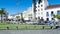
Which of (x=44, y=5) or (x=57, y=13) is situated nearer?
(x=57, y=13)

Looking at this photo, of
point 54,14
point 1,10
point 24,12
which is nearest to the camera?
point 54,14

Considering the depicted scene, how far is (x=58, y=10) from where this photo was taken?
8700 cm

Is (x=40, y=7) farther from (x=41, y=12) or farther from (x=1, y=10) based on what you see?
(x=1, y=10)

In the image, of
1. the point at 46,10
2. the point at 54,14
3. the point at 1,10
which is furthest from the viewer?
the point at 1,10

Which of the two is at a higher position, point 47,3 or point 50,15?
point 47,3

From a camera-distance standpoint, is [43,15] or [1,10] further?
[1,10]

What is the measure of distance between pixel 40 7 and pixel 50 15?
9.51 metres

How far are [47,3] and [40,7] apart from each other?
155 inches

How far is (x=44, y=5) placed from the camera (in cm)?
9594

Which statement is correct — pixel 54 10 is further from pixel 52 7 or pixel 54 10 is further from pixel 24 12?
pixel 24 12

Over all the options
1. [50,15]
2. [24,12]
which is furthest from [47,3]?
[24,12]

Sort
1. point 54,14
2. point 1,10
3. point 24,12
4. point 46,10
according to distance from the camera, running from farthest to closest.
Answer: point 24,12, point 1,10, point 46,10, point 54,14

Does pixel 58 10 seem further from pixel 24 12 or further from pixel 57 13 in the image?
pixel 24 12

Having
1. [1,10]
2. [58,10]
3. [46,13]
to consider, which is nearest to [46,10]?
[46,13]
